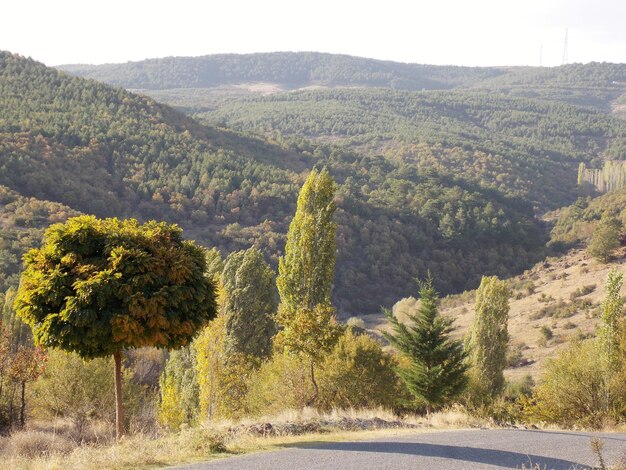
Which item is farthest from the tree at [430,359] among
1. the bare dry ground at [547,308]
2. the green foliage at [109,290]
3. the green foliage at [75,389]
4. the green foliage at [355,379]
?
the bare dry ground at [547,308]

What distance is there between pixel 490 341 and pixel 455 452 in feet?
90.1

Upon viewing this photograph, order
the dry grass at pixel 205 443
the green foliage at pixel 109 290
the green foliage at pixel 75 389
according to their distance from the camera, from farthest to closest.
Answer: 1. the green foliage at pixel 75 389
2. the green foliage at pixel 109 290
3. the dry grass at pixel 205 443

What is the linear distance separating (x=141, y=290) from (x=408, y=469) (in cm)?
678

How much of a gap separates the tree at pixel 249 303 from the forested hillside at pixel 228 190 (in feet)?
191

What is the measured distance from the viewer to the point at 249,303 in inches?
1251

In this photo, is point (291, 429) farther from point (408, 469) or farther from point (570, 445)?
point (570, 445)

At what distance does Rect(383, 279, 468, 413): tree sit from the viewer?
81.1 feet

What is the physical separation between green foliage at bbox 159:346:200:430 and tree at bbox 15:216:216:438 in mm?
14066

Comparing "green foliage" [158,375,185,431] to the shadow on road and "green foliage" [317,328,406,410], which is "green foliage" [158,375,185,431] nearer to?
"green foliage" [317,328,406,410]

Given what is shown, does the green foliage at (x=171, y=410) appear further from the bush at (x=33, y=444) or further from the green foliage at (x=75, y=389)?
the bush at (x=33, y=444)

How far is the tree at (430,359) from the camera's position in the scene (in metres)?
24.7

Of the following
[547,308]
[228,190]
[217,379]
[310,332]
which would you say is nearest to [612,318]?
[310,332]

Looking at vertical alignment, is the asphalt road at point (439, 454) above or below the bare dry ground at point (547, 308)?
above

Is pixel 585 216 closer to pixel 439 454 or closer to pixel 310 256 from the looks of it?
pixel 310 256
